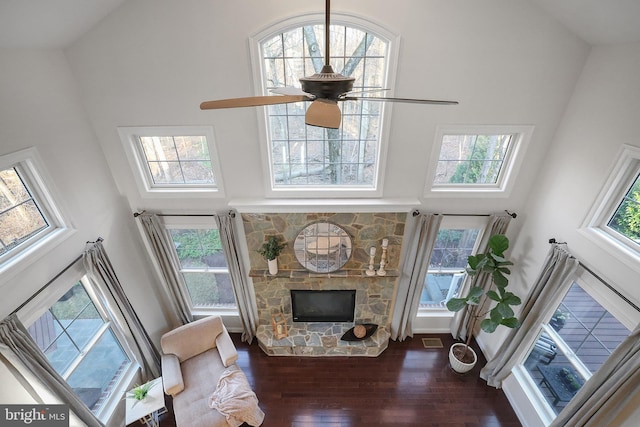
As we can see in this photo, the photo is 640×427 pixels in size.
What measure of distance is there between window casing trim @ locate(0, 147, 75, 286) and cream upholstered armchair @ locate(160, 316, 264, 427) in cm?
188

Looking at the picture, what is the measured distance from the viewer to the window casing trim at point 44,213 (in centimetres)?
253

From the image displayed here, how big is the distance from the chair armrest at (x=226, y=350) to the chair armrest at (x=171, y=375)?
53cm

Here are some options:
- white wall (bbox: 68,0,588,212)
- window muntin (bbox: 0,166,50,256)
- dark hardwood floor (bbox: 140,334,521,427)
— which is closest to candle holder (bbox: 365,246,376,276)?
white wall (bbox: 68,0,588,212)

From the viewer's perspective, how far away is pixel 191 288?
4.89 meters

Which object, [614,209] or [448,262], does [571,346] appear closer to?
[614,209]

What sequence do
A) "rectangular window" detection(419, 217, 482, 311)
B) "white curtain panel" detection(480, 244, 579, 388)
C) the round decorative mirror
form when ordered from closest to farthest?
1. "white curtain panel" detection(480, 244, 579, 388)
2. the round decorative mirror
3. "rectangular window" detection(419, 217, 482, 311)

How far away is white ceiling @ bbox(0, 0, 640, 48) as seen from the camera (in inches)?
90.7

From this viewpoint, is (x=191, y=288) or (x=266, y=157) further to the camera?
(x=191, y=288)

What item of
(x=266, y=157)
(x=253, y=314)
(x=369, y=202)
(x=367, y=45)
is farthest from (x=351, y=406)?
(x=367, y=45)

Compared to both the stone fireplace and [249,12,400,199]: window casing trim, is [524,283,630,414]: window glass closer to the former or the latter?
the stone fireplace

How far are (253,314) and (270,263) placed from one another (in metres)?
1.20

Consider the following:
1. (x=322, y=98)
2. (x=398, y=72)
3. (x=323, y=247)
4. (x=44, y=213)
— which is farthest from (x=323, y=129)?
(x=44, y=213)

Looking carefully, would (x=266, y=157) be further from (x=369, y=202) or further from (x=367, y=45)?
(x=367, y=45)

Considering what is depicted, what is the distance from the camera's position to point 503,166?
3.81 meters
